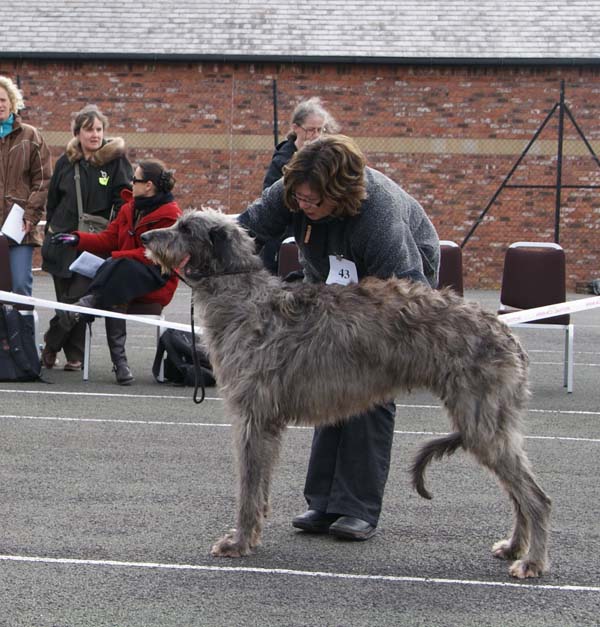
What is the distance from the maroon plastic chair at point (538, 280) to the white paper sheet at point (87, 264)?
4016mm

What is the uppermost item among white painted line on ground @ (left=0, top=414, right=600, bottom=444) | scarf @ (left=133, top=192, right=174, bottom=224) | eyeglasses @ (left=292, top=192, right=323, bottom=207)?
eyeglasses @ (left=292, top=192, right=323, bottom=207)

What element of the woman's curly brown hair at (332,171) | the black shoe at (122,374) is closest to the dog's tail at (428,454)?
the woman's curly brown hair at (332,171)

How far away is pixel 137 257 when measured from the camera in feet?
34.0

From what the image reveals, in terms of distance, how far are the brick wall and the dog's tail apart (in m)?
17.9

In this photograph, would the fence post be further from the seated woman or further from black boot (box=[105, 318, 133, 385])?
black boot (box=[105, 318, 133, 385])

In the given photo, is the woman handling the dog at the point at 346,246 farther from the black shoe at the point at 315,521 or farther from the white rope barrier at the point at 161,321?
the white rope barrier at the point at 161,321

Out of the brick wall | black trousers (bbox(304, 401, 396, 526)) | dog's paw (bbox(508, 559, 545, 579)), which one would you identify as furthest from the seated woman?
the brick wall

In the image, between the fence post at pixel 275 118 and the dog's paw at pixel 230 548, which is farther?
the fence post at pixel 275 118

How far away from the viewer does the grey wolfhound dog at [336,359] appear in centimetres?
526

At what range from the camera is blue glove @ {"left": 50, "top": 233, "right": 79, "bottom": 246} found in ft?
34.2

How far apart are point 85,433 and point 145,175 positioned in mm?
2887

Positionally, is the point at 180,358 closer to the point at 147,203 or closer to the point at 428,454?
the point at 147,203

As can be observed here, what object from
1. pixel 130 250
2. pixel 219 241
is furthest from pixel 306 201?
pixel 130 250

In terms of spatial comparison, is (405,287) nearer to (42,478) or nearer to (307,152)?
(307,152)
